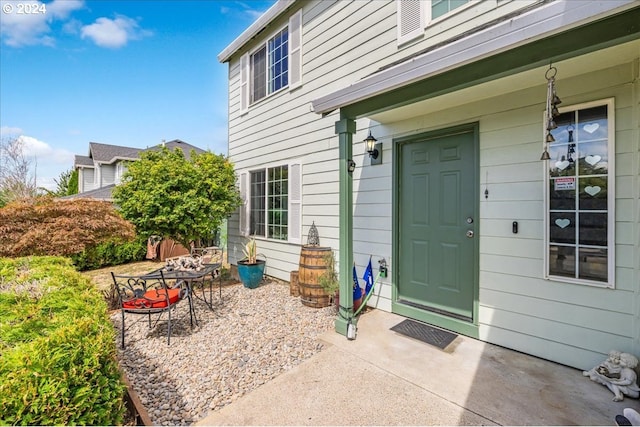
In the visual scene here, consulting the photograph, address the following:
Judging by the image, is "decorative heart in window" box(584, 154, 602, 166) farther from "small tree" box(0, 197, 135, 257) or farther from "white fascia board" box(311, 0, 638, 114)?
"small tree" box(0, 197, 135, 257)

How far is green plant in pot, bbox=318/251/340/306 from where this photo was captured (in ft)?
13.3

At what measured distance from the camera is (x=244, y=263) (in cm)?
543

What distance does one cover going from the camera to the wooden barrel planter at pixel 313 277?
4188mm

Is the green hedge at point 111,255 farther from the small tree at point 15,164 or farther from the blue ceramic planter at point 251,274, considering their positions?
the small tree at point 15,164

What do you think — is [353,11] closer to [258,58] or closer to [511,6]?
[511,6]

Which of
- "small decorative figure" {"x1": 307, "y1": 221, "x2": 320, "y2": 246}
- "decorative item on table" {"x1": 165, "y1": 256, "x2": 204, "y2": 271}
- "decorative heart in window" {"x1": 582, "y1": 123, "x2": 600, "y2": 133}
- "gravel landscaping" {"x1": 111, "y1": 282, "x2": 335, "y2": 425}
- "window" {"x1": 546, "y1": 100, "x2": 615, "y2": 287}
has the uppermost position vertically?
"decorative heart in window" {"x1": 582, "y1": 123, "x2": 600, "y2": 133}

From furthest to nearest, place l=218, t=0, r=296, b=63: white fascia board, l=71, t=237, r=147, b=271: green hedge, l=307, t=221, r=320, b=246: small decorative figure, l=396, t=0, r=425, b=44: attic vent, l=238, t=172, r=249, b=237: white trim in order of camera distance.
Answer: l=71, t=237, r=147, b=271: green hedge → l=238, t=172, r=249, b=237: white trim → l=218, t=0, r=296, b=63: white fascia board → l=307, t=221, r=320, b=246: small decorative figure → l=396, t=0, r=425, b=44: attic vent

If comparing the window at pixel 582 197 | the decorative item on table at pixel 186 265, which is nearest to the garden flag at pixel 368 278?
the window at pixel 582 197

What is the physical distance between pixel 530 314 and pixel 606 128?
174cm

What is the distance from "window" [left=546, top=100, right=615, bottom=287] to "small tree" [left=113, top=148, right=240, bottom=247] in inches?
218

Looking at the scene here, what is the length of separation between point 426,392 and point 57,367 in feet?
7.59

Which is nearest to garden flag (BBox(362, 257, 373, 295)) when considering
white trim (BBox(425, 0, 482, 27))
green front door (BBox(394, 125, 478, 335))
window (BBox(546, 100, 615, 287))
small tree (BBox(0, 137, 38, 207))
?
green front door (BBox(394, 125, 478, 335))

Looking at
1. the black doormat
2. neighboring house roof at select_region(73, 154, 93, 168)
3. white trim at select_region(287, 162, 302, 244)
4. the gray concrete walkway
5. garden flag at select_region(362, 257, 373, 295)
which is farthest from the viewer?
neighboring house roof at select_region(73, 154, 93, 168)

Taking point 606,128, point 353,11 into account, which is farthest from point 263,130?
point 606,128
